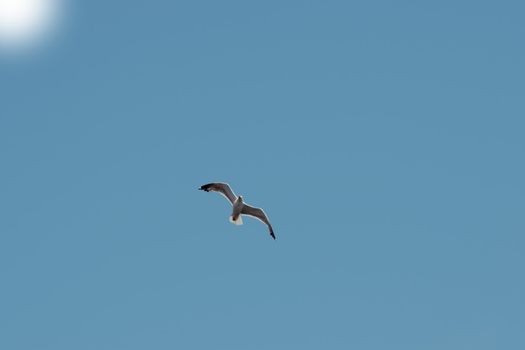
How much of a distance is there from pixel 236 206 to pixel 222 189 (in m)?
3.23

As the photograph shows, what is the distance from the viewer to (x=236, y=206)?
8200 centimetres

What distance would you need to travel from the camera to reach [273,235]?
83000 mm

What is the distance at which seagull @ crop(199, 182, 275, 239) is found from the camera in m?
81.9

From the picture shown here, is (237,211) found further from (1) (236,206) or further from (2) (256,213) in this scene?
(2) (256,213)

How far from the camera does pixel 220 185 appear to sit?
83.6 metres

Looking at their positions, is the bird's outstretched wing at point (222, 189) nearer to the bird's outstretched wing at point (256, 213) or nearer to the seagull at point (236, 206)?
the seagull at point (236, 206)

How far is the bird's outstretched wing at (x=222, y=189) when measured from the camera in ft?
274

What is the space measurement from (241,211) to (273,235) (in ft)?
17.7

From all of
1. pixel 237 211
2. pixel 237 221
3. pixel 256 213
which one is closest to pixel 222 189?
pixel 237 211

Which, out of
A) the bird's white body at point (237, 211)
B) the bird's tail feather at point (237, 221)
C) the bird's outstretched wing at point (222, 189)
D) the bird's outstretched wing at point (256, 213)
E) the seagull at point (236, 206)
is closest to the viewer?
the bird's tail feather at point (237, 221)

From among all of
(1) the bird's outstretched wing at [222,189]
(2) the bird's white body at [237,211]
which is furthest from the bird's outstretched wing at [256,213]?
(2) the bird's white body at [237,211]

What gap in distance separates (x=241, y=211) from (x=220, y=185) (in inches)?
178

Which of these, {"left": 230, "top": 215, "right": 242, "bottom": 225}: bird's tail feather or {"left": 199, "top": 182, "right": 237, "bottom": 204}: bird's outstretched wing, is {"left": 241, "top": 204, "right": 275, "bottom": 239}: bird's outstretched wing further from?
{"left": 230, "top": 215, "right": 242, "bottom": 225}: bird's tail feather

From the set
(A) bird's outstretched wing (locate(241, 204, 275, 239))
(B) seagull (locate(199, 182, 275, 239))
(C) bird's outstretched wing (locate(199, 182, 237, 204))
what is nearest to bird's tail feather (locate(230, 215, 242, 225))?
(B) seagull (locate(199, 182, 275, 239))
